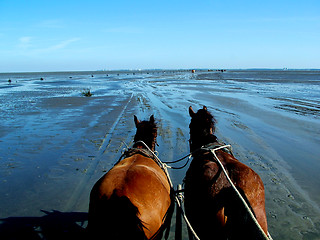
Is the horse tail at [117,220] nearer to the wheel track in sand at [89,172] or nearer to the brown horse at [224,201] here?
the brown horse at [224,201]

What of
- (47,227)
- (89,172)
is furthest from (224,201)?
(89,172)

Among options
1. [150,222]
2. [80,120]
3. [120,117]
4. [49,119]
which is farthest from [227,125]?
[49,119]

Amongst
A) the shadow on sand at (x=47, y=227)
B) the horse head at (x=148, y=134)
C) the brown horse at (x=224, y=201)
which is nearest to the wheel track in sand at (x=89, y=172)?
the shadow on sand at (x=47, y=227)

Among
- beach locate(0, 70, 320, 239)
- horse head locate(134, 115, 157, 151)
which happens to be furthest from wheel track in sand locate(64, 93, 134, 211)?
horse head locate(134, 115, 157, 151)

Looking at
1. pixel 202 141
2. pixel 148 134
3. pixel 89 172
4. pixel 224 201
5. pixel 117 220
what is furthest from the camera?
pixel 89 172

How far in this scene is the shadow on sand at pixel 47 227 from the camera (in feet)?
11.7

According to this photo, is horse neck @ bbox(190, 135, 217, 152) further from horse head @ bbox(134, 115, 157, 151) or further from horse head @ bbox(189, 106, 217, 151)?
horse head @ bbox(134, 115, 157, 151)

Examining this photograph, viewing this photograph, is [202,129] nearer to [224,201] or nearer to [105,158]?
[224,201]

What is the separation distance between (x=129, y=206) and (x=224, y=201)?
41.7 inches

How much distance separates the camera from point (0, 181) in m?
5.23

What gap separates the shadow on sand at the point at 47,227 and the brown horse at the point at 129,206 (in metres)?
1.55

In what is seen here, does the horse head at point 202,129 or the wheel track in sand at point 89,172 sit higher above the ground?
the horse head at point 202,129

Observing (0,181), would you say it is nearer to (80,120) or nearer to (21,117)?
(80,120)

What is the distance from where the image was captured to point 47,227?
3.75 meters
